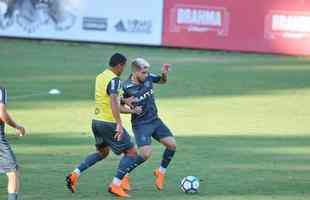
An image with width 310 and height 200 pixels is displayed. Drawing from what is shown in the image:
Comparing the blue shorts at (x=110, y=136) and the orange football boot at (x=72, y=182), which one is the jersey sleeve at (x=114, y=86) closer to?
the blue shorts at (x=110, y=136)

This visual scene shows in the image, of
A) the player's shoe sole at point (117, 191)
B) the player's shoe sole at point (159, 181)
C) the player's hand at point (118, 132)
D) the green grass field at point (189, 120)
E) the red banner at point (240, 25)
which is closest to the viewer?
→ the player's hand at point (118, 132)

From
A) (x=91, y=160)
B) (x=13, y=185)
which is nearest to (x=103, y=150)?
(x=91, y=160)

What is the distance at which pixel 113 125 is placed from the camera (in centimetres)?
1292

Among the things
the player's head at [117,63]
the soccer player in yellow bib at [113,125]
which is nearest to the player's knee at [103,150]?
the soccer player in yellow bib at [113,125]

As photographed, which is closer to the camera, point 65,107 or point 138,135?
point 138,135

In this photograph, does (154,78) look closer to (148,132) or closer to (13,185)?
(148,132)

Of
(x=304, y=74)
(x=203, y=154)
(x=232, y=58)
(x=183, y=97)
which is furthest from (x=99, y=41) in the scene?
(x=203, y=154)

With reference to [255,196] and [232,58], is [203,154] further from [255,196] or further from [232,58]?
[232,58]

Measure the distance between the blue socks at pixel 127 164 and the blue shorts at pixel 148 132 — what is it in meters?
0.29

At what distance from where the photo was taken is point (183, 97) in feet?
82.1

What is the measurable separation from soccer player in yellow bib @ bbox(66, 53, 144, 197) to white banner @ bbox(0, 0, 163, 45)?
76.2 ft

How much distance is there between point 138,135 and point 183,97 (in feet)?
38.0

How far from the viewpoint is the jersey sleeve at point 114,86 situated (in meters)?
12.7

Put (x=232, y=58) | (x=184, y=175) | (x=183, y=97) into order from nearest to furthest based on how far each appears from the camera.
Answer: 1. (x=184, y=175)
2. (x=183, y=97)
3. (x=232, y=58)
